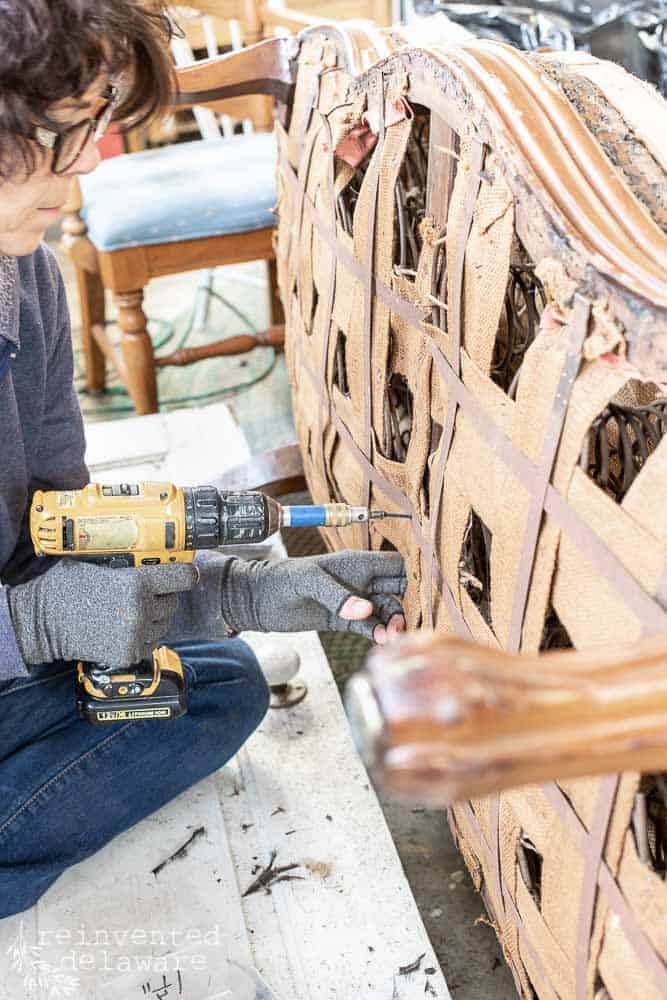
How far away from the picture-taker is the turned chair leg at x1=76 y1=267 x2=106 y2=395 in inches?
87.7

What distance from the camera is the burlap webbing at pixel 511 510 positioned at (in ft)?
1.82

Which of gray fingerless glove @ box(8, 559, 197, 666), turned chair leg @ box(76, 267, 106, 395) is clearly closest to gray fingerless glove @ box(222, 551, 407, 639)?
gray fingerless glove @ box(8, 559, 197, 666)

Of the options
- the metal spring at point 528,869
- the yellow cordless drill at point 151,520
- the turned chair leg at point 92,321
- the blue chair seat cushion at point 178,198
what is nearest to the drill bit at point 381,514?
the yellow cordless drill at point 151,520

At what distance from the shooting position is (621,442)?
2.33 ft

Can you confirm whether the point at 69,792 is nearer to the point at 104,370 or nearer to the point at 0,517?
the point at 0,517

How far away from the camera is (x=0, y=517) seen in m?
1.01

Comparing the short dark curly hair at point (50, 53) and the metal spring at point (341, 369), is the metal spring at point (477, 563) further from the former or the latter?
the short dark curly hair at point (50, 53)

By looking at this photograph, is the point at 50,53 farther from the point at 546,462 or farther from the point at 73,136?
the point at 546,462

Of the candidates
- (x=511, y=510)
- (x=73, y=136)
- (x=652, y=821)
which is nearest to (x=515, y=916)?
(x=652, y=821)

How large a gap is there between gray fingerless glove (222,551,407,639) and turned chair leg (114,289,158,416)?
978 millimetres

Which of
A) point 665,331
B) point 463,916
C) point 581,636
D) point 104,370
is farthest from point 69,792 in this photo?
point 104,370

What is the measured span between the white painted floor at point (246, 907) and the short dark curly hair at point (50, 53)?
69cm

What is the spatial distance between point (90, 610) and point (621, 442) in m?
0.51

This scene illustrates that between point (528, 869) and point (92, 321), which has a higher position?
point (528, 869)
